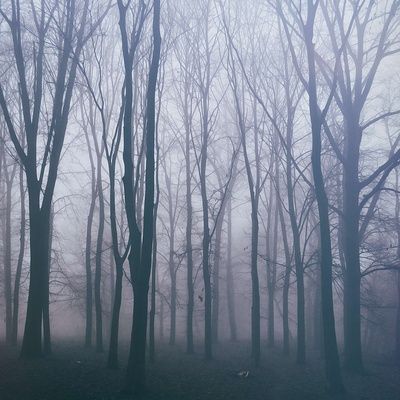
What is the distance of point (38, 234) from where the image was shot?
1280 centimetres

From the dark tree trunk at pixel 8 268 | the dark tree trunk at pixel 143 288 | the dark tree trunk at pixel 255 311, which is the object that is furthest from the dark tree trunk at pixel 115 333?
the dark tree trunk at pixel 8 268

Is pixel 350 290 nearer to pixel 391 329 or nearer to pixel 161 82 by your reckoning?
pixel 161 82

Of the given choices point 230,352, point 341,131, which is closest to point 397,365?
point 230,352

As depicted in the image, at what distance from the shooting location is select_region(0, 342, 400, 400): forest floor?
363 inches

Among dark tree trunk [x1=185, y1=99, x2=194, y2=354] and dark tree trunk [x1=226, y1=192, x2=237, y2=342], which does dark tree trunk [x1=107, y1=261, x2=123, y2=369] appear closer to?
dark tree trunk [x1=185, y1=99, x2=194, y2=354]

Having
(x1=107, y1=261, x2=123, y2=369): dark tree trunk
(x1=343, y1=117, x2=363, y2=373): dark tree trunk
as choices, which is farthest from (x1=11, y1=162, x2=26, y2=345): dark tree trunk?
(x1=343, y1=117, x2=363, y2=373): dark tree trunk

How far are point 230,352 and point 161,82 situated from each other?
38.4ft

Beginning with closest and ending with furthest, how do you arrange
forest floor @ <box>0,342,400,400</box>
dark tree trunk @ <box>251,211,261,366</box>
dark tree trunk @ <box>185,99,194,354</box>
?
forest floor @ <box>0,342,400,400</box>
dark tree trunk @ <box>251,211,261,366</box>
dark tree trunk @ <box>185,99,194,354</box>

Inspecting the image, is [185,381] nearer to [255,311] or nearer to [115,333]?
[115,333]

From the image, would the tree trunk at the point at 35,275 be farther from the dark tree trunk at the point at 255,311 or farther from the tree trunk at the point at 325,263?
the tree trunk at the point at 325,263

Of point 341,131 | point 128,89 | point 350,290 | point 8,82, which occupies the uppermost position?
point 8,82

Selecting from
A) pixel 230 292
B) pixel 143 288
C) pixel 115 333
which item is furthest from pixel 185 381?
pixel 230 292

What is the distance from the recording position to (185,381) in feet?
37.1

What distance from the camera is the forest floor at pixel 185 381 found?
9.22 metres
